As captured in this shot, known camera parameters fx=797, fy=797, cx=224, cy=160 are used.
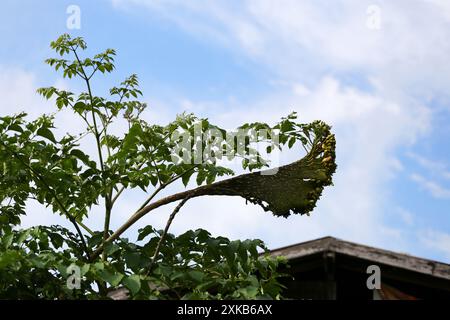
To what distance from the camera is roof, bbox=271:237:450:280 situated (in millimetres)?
8172

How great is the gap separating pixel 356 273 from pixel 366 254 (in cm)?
65

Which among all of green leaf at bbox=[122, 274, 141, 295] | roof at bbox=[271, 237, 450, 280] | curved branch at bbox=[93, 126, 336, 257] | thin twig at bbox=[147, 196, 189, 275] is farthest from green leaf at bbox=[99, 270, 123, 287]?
roof at bbox=[271, 237, 450, 280]

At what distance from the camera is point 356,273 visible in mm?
8828

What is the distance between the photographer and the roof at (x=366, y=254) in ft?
26.8

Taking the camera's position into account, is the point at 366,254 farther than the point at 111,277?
Yes

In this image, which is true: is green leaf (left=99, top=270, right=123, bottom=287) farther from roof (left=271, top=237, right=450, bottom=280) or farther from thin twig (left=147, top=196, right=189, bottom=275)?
roof (left=271, top=237, right=450, bottom=280)

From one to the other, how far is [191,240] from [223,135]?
96cm

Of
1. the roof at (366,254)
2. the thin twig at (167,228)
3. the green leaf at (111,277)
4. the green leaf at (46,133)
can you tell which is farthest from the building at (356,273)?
the green leaf at (111,277)

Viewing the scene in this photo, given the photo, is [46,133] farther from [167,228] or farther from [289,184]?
[289,184]

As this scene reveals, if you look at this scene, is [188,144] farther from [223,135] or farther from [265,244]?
[265,244]

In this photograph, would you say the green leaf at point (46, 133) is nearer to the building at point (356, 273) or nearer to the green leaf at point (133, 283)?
the green leaf at point (133, 283)

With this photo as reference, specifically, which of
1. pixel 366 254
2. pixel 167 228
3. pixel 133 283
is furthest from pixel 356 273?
pixel 133 283
